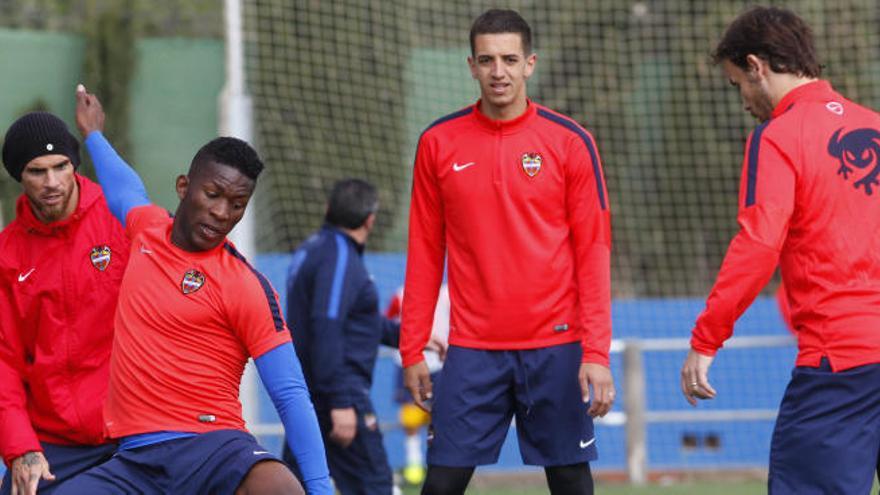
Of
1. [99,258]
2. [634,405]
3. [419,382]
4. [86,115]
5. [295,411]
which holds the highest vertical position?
[86,115]

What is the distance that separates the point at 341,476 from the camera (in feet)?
26.1

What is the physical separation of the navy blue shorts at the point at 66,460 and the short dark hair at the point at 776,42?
8.41ft


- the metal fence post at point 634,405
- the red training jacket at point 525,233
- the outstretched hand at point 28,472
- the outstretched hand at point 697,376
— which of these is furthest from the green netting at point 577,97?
the outstretched hand at point 697,376

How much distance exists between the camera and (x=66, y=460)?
17.9 ft

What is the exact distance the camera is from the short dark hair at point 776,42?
514 cm

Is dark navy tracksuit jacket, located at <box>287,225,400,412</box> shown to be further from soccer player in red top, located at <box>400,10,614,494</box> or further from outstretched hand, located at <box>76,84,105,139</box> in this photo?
outstretched hand, located at <box>76,84,105,139</box>

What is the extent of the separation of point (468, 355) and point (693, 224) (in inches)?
343

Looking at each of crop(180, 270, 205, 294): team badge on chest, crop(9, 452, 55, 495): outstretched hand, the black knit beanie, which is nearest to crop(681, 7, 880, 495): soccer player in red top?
crop(180, 270, 205, 294): team badge on chest

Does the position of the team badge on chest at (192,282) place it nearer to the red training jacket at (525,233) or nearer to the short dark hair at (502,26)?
the red training jacket at (525,233)

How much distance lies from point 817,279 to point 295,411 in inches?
67.5

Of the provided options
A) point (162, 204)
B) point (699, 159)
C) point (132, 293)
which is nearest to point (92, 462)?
point (132, 293)

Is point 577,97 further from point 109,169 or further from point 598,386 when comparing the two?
point 109,169

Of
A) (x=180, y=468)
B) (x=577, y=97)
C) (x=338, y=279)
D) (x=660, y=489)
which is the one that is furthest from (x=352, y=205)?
(x=577, y=97)

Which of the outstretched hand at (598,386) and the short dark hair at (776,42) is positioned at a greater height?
the short dark hair at (776,42)
